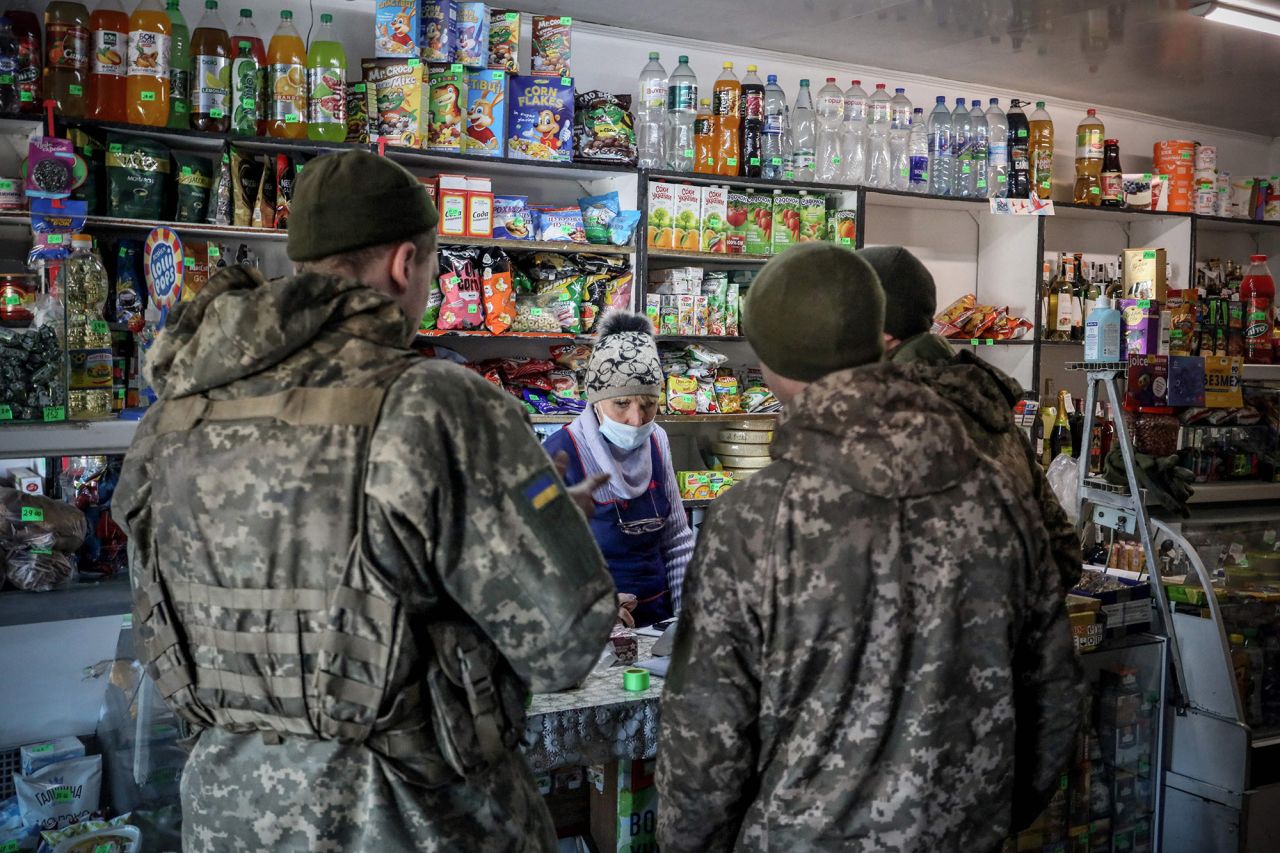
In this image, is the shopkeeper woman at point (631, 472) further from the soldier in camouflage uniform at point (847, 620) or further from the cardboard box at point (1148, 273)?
the cardboard box at point (1148, 273)

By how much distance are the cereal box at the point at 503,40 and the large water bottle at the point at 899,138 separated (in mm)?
1905

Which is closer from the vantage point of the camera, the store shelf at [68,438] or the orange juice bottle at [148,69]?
the store shelf at [68,438]

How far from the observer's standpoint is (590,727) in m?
2.39

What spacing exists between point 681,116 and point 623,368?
1.69m

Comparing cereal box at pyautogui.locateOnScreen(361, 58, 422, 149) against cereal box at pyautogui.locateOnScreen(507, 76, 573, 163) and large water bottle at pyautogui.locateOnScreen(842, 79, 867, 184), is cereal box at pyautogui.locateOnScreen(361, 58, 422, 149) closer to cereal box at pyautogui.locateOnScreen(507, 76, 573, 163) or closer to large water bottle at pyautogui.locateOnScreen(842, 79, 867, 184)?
cereal box at pyautogui.locateOnScreen(507, 76, 573, 163)

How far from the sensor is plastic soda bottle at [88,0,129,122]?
3592mm

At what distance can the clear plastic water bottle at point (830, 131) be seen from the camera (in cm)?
507

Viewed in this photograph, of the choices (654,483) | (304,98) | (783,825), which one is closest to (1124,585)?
(654,483)

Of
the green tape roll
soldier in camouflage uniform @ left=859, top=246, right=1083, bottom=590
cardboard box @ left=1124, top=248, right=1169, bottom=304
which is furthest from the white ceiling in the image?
the green tape roll

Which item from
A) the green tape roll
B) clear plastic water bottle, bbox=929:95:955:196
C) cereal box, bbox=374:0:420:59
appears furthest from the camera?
clear plastic water bottle, bbox=929:95:955:196

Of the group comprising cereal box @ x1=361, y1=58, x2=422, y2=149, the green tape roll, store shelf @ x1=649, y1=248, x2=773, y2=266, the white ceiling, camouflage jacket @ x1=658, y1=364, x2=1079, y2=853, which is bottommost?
the green tape roll

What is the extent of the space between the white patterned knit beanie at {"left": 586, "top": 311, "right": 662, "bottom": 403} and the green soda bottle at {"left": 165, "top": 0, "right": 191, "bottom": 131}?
1.65 metres

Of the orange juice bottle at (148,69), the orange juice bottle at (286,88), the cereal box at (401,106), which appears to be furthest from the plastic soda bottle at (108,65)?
the cereal box at (401,106)

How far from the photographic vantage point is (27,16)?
351 cm
